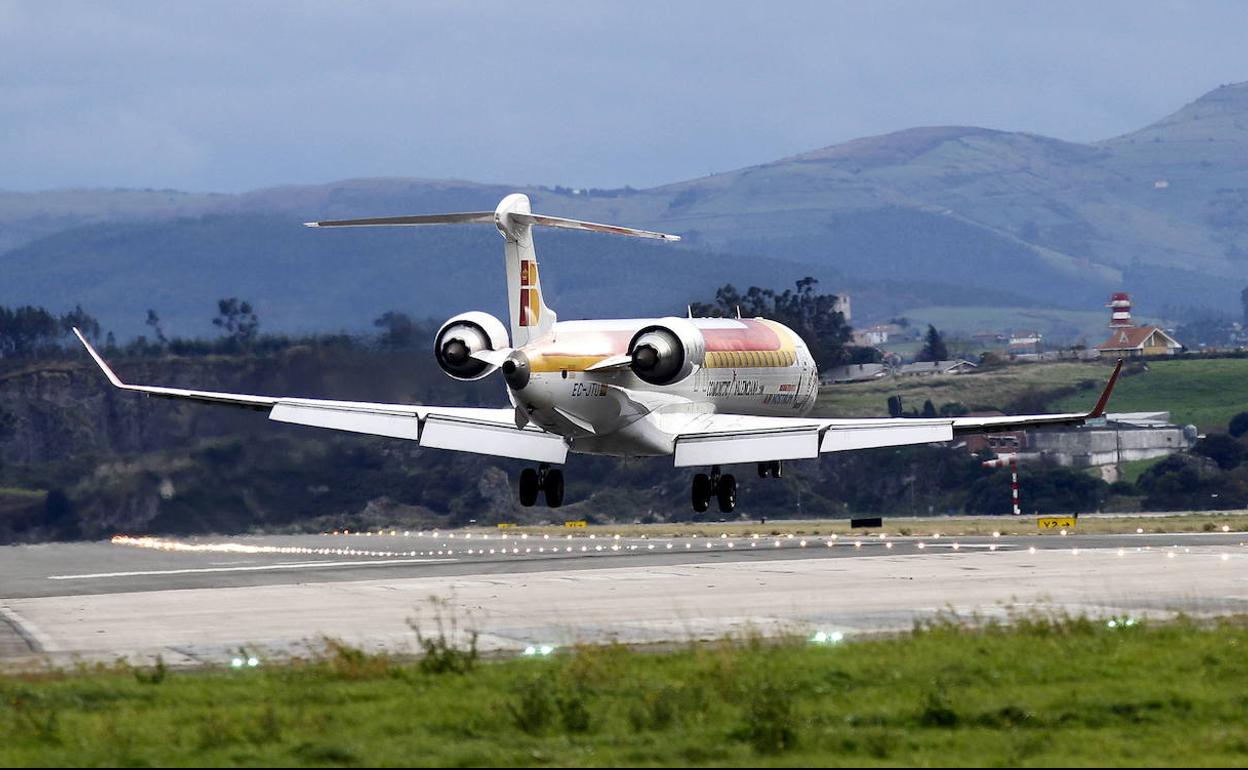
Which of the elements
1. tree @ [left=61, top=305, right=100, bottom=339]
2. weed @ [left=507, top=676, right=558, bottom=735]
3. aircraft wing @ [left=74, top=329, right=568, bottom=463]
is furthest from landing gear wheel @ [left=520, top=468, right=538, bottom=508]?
tree @ [left=61, top=305, right=100, bottom=339]

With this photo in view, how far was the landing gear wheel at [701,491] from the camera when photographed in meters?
55.5

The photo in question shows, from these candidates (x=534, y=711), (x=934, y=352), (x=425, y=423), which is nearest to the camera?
(x=534, y=711)

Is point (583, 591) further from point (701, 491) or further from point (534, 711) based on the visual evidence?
point (701, 491)

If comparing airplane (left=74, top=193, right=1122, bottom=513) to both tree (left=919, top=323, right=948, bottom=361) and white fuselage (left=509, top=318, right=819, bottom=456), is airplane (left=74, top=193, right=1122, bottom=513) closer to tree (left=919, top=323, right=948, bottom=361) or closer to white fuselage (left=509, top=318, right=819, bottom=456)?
white fuselage (left=509, top=318, right=819, bottom=456)

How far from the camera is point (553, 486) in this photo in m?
53.5

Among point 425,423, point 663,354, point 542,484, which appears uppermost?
point 663,354

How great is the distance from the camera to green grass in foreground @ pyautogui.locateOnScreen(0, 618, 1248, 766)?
16906 millimetres

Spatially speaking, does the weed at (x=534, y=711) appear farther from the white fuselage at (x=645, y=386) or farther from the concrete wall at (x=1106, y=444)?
the concrete wall at (x=1106, y=444)

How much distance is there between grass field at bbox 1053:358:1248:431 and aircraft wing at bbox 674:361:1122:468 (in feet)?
279

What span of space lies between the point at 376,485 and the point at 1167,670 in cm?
8099

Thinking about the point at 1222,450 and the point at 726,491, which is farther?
the point at 1222,450

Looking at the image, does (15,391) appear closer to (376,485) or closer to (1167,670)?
(376,485)

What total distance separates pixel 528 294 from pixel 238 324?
109m

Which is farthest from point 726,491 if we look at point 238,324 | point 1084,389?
point 238,324
